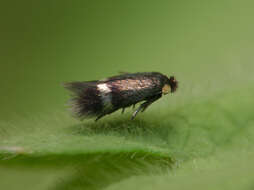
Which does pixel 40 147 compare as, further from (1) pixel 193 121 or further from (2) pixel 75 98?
(1) pixel 193 121

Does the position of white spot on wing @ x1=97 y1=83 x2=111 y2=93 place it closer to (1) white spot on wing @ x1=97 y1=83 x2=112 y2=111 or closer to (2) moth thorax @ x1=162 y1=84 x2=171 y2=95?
(1) white spot on wing @ x1=97 y1=83 x2=112 y2=111

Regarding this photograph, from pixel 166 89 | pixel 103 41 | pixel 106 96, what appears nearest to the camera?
pixel 106 96

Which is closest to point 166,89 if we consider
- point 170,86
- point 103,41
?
point 170,86

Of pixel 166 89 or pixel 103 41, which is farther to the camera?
pixel 103 41

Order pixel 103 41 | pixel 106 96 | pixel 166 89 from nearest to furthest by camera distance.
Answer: pixel 106 96 → pixel 166 89 → pixel 103 41

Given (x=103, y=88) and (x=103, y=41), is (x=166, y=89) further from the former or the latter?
(x=103, y=41)

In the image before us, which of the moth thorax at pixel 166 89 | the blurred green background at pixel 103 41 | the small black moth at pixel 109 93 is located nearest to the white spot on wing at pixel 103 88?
the small black moth at pixel 109 93

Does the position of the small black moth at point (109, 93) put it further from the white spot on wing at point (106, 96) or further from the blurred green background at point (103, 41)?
the blurred green background at point (103, 41)

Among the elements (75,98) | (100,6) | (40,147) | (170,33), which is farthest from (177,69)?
(40,147)
